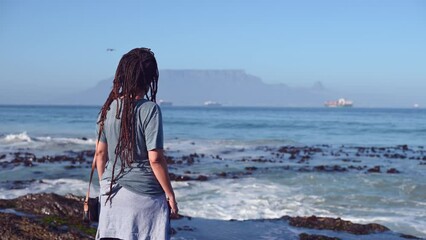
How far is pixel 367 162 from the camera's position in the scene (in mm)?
23203

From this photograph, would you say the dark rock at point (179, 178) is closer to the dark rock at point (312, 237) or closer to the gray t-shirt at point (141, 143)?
the dark rock at point (312, 237)

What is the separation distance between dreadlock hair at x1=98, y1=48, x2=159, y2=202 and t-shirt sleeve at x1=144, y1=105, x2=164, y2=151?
0.09 metres

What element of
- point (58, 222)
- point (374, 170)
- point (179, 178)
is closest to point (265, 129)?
point (374, 170)

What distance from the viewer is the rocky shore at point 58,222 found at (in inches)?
247

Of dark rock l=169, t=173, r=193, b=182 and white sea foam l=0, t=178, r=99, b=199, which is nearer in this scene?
white sea foam l=0, t=178, r=99, b=199

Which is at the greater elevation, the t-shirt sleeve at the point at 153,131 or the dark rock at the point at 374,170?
the t-shirt sleeve at the point at 153,131

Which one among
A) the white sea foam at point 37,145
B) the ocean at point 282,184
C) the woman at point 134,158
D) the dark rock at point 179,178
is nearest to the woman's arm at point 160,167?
the woman at point 134,158

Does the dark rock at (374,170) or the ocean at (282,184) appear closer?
the ocean at (282,184)

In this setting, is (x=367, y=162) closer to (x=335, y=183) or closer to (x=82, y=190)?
(x=335, y=183)

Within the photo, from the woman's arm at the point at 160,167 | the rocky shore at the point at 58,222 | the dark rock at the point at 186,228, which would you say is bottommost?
the dark rock at the point at 186,228

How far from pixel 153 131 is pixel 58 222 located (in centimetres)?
418

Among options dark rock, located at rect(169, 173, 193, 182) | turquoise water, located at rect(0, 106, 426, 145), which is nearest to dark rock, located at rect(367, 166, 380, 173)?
dark rock, located at rect(169, 173, 193, 182)

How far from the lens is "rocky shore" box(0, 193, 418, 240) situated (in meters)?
6.27

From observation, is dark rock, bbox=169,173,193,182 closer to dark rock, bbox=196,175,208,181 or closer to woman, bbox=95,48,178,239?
dark rock, bbox=196,175,208,181
